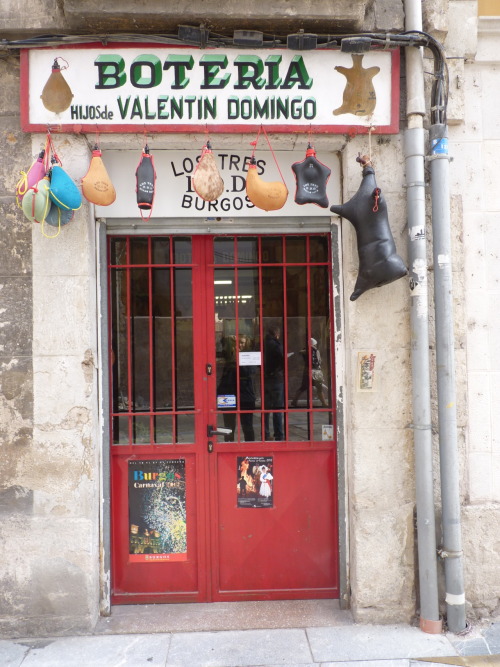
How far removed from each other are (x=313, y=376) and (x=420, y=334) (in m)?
0.90

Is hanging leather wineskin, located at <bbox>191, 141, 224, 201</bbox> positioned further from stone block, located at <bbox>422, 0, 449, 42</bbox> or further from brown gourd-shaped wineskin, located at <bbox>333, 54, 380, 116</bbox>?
stone block, located at <bbox>422, 0, 449, 42</bbox>

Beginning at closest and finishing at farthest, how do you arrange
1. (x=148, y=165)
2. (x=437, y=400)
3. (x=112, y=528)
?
(x=148, y=165)
(x=437, y=400)
(x=112, y=528)

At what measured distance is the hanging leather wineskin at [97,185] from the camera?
377 cm

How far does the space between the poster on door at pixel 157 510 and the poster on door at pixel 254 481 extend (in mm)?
435

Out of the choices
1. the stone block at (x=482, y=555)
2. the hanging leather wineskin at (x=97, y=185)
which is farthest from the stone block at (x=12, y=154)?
the stone block at (x=482, y=555)

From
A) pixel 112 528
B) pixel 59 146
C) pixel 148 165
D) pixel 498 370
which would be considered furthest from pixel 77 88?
pixel 498 370

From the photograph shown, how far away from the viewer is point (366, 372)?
4.08 m

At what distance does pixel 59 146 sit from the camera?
4012mm

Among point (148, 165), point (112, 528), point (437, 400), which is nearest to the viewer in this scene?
point (148, 165)

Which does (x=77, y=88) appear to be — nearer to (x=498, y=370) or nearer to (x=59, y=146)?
(x=59, y=146)

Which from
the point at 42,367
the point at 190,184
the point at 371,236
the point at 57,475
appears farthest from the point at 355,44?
the point at 57,475

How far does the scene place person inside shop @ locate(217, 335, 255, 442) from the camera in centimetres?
446

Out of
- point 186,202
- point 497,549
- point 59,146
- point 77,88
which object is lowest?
point 497,549

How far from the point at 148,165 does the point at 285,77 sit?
115 cm
